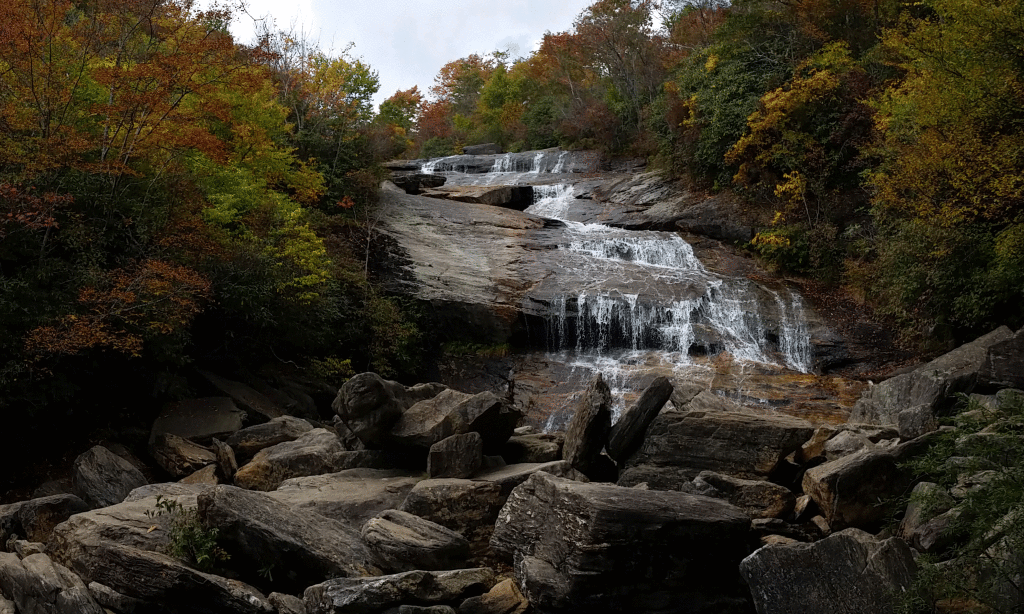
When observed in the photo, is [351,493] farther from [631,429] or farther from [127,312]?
[127,312]

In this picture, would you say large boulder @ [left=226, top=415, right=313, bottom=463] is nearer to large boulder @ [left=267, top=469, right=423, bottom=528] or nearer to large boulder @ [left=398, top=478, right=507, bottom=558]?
large boulder @ [left=267, top=469, right=423, bottom=528]

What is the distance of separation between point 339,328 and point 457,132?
108 feet

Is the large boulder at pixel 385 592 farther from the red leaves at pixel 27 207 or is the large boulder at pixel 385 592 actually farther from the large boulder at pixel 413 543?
the red leaves at pixel 27 207

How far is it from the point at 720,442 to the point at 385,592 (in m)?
4.52

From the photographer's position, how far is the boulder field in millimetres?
6723

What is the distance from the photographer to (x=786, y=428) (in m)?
8.98

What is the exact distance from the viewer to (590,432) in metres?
9.46

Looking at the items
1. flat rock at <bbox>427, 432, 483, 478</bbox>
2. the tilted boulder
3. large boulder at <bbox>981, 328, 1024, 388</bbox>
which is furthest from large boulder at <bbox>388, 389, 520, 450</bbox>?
large boulder at <bbox>981, 328, 1024, 388</bbox>

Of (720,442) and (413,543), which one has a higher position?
(720,442)

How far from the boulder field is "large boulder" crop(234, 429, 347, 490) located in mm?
352

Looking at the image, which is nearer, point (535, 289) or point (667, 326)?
point (667, 326)

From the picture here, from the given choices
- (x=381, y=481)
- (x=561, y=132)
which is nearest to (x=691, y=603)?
(x=381, y=481)

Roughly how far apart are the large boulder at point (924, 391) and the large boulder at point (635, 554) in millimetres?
3794

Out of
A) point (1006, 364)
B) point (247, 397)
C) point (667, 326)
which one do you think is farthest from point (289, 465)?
point (1006, 364)
